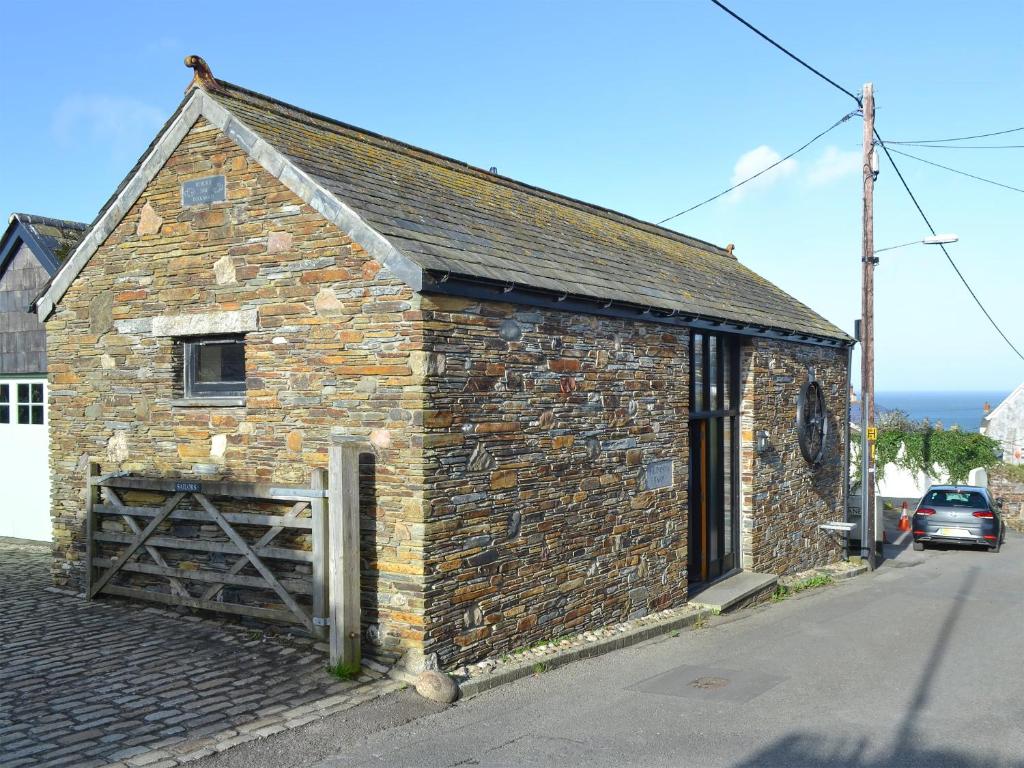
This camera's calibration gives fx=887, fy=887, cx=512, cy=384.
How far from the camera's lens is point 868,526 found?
18.2 m

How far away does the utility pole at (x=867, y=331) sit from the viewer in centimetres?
1784

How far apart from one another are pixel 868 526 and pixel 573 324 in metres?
11.5

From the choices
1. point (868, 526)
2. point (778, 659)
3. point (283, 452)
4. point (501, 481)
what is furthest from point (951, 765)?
point (868, 526)

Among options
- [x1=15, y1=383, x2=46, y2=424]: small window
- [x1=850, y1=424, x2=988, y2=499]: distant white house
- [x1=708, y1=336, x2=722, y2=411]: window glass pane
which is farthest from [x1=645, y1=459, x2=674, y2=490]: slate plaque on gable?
[x1=850, y1=424, x2=988, y2=499]: distant white house

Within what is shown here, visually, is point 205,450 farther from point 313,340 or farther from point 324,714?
point 324,714

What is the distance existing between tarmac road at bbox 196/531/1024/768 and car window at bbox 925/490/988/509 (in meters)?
10.5

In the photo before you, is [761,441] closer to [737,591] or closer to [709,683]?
[737,591]

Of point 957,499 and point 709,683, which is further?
point 957,499

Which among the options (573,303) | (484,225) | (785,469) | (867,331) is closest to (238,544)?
(573,303)

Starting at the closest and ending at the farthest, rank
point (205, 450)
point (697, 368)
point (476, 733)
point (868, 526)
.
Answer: point (476, 733), point (205, 450), point (697, 368), point (868, 526)

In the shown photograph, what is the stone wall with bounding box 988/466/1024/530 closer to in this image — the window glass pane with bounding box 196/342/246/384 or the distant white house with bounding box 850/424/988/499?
the distant white house with bounding box 850/424/988/499

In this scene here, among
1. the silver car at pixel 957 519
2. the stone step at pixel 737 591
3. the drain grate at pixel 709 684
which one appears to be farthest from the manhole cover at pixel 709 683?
the silver car at pixel 957 519

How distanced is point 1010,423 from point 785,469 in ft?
112

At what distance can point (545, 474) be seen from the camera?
29.9 ft
